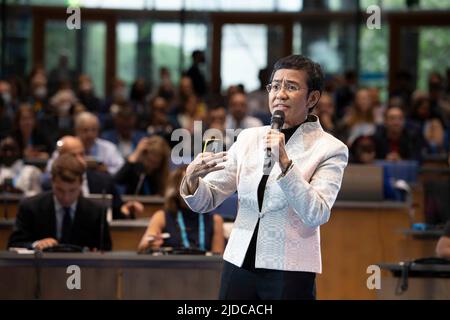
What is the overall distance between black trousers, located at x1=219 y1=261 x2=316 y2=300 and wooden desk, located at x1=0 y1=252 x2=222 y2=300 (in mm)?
2510

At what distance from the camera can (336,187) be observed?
438cm

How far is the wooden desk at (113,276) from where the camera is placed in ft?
22.5

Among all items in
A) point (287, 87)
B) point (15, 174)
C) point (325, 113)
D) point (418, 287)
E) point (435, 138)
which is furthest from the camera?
point (435, 138)

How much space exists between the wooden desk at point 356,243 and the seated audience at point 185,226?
1372mm

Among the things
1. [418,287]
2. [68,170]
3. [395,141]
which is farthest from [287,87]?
[395,141]

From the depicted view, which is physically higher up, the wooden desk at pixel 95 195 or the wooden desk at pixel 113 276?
the wooden desk at pixel 95 195

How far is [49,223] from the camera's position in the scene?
A: 7.49m

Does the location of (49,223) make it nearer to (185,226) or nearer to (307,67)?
(185,226)

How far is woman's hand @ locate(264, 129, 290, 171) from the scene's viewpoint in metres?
4.18

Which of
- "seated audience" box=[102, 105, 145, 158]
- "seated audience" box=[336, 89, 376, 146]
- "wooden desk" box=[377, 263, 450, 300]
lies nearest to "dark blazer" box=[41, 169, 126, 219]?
"wooden desk" box=[377, 263, 450, 300]

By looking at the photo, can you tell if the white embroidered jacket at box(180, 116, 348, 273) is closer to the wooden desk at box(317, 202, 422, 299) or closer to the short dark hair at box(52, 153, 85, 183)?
the short dark hair at box(52, 153, 85, 183)

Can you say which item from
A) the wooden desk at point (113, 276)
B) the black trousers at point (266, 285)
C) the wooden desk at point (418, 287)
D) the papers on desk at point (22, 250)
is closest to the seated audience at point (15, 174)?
the papers on desk at point (22, 250)

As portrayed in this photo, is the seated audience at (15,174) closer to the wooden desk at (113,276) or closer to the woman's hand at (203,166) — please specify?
the wooden desk at (113,276)

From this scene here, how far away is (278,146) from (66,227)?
3562 millimetres
